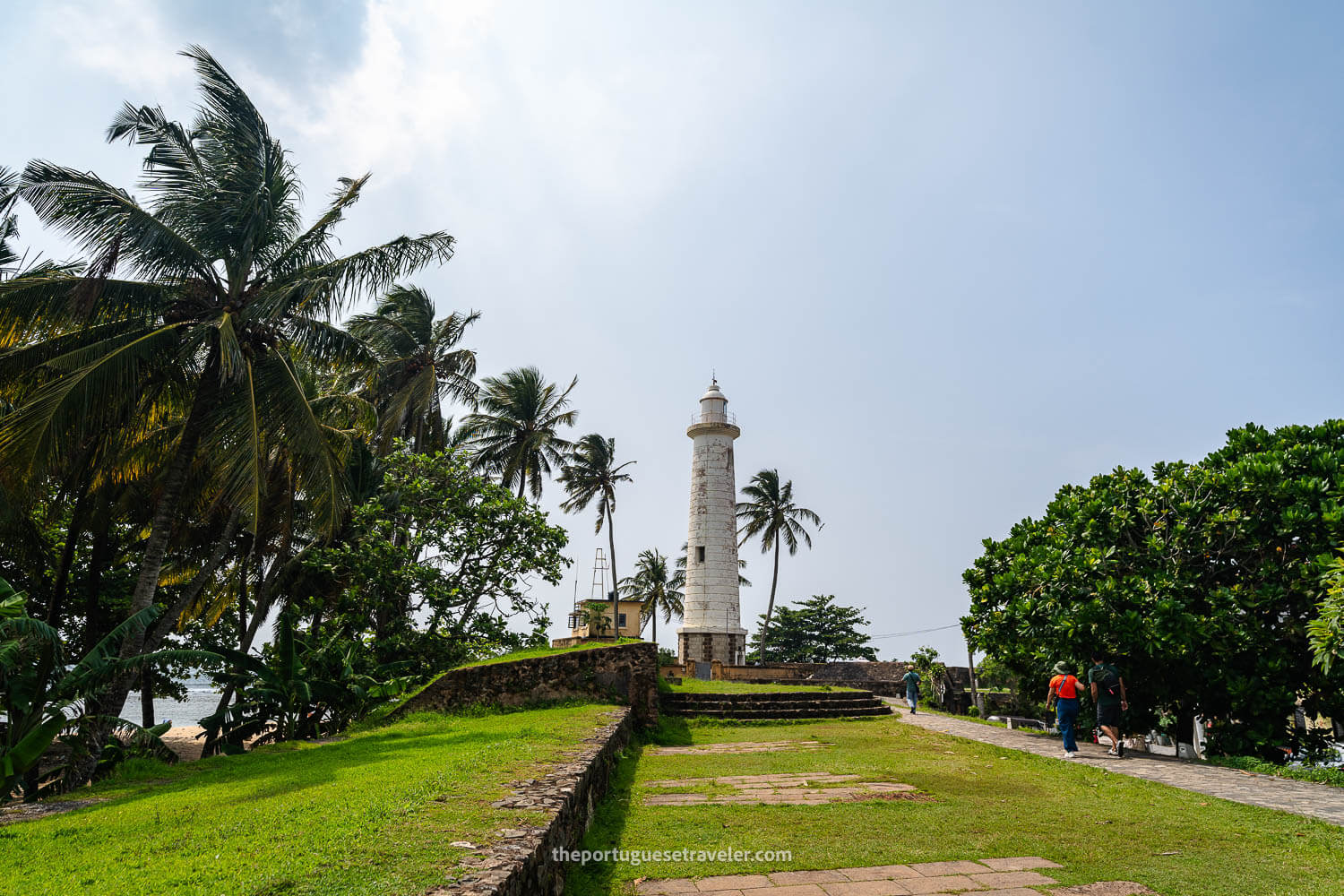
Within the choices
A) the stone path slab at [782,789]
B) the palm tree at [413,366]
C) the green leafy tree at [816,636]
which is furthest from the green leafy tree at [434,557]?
the green leafy tree at [816,636]

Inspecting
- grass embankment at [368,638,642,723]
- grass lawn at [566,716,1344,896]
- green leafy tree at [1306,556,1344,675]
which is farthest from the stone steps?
green leafy tree at [1306,556,1344,675]

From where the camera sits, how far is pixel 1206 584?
1071cm

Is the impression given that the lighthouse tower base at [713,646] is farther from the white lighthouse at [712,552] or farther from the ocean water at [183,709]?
the ocean water at [183,709]

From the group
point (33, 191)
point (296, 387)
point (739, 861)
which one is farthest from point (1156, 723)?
point (33, 191)

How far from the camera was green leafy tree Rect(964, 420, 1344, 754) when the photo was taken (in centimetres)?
966

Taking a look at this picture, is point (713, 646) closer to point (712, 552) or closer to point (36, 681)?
point (712, 552)

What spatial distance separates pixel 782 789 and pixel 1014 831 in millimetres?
2400

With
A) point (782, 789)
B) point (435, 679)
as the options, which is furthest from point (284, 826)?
point (435, 679)

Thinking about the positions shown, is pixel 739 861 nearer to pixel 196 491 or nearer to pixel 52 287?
pixel 52 287

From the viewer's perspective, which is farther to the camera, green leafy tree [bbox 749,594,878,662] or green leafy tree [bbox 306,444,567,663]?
green leafy tree [bbox 749,594,878,662]

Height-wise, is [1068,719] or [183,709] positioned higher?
[1068,719]

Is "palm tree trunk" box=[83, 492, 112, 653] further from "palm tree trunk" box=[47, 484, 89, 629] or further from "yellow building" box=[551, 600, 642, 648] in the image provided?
"yellow building" box=[551, 600, 642, 648]

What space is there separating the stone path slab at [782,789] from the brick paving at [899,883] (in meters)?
2.11

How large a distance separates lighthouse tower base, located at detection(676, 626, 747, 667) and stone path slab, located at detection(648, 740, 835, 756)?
15.3 metres
